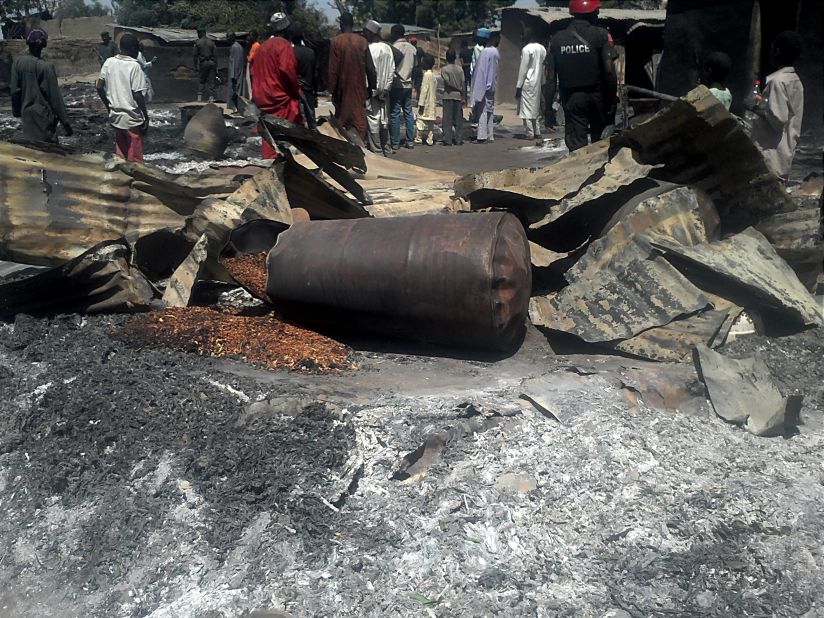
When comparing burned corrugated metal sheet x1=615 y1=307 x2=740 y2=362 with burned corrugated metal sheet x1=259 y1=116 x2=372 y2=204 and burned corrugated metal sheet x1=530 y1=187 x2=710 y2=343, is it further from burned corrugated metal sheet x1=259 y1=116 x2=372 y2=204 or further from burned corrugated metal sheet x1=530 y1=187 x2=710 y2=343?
burned corrugated metal sheet x1=259 y1=116 x2=372 y2=204

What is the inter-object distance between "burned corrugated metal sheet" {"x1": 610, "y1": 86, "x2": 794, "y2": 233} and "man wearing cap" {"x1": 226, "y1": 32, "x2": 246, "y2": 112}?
11512mm

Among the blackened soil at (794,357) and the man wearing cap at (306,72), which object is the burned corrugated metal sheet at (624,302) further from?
the man wearing cap at (306,72)

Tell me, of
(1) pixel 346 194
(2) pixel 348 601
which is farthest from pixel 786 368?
(1) pixel 346 194

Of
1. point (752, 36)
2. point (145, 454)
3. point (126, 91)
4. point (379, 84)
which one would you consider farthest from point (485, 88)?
point (145, 454)

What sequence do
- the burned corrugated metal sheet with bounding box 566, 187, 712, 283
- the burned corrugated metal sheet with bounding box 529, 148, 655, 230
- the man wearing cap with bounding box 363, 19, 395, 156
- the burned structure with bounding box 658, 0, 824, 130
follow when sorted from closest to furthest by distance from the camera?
the burned corrugated metal sheet with bounding box 566, 187, 712, 283 < the burned corrugated metal sheet with bounding box 529, 148, 655, 230 < the burned structure with bounding box 658, 0, 824, 130 < the man wearing cap with bounding box 363, 19, 395, 156

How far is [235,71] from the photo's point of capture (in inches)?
581

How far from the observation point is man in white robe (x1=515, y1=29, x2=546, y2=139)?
458 inches

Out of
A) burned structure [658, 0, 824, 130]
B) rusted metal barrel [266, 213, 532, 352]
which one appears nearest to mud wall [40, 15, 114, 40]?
burned structure [658, 0, 824, 130]

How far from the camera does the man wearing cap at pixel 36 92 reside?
276 inches

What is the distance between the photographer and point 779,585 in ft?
8.18

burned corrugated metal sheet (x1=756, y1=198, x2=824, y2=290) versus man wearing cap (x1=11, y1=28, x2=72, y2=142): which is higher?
man wearing cap (x1=11, y1=28, x2=72, y2=142)

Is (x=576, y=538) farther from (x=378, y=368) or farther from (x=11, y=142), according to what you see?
(x=11, y=142)

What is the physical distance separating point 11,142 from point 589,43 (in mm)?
4662

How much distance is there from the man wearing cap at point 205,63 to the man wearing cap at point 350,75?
31.2ft
